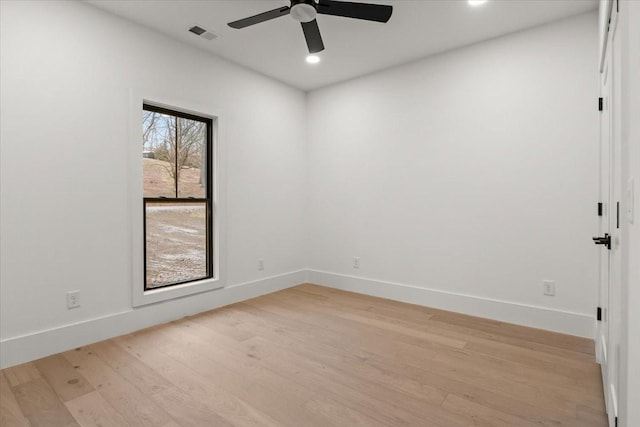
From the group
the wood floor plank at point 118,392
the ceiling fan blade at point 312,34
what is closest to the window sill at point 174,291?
the wood floor plank at point 118,392

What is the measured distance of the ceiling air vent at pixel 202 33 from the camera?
307cm

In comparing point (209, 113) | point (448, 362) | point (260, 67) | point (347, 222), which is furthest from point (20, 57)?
→ point (448, 362)

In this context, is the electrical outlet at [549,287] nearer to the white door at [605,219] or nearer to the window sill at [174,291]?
the white door at [605,219]

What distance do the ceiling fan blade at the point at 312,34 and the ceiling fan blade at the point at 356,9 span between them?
12 cm

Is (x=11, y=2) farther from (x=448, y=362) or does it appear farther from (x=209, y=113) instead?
(x=448, y=362)

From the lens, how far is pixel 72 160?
2.61m

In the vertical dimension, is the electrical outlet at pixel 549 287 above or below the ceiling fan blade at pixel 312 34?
below

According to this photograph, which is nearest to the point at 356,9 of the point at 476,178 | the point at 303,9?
the point at 303,9

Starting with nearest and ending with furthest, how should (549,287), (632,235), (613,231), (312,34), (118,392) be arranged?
(632,235)
(613,231)
(118,392)
(312,34)
(549,287)

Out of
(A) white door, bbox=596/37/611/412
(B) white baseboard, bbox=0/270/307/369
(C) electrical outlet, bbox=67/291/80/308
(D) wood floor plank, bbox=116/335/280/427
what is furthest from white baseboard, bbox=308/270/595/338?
(C) electrical outlet, bbox=67/291/80/308

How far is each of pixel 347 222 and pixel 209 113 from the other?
212 cm

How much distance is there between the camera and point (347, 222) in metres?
4.38

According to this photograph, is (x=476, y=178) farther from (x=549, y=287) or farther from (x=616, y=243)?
(x=616, y=243)

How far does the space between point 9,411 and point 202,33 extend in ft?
10.4
